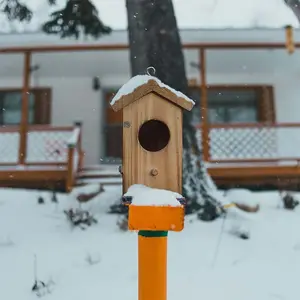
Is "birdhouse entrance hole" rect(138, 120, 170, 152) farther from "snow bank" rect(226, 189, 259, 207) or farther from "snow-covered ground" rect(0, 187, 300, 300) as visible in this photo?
"snow bank" rect(226, 189, 259, 207)

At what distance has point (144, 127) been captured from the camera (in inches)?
73.9

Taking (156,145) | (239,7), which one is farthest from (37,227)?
(239,7)

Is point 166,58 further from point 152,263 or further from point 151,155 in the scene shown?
point 152,263

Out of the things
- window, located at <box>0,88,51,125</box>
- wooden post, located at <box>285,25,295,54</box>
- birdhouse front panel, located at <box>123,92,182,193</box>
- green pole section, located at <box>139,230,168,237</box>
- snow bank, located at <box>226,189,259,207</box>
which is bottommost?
snow bank, located at <box>226,189,259,207</box>

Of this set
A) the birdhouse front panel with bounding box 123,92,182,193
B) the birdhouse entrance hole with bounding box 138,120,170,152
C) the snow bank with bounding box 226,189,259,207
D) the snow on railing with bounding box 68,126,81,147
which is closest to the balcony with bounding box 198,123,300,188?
the snow bank with bounding box 226,189,259,207

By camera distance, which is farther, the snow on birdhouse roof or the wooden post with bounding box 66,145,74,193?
the wooden post with bounding box 66,145,74,193

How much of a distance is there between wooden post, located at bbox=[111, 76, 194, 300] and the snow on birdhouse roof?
1.5 inches

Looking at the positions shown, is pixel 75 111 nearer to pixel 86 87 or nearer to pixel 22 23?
pixel 86 87

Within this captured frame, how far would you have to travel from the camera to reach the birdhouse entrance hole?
186 cm

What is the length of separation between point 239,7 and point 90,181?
506 centimetres

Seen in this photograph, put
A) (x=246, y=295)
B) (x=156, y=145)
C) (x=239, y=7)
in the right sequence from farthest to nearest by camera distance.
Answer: (x=239, y=7)
(x=246, y=295)
(x=156, y=145)

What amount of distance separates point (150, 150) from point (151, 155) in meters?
0.08

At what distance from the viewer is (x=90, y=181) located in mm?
7285

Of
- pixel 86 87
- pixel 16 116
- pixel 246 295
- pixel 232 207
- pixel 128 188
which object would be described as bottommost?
pixel 246 295
